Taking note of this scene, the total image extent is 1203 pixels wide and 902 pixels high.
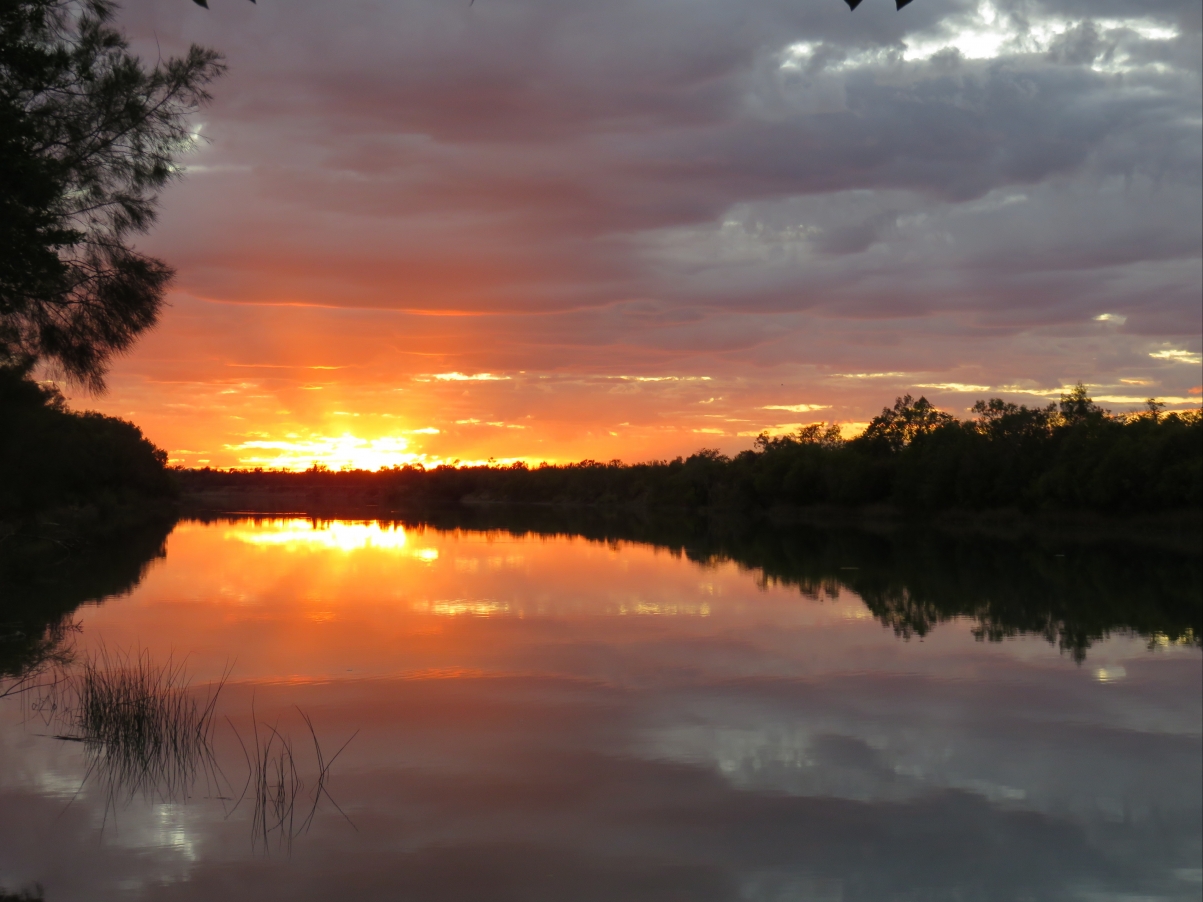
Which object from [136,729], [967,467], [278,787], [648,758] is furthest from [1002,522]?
[278,787]

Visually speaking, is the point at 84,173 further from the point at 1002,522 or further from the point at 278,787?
the point at 1002,522

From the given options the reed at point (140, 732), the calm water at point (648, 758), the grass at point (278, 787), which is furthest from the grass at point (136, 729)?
the grass at point (278, 787)

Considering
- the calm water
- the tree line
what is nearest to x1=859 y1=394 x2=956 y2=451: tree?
the tree line

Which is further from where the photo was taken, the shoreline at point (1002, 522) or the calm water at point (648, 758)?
the shoreline at point (1002, 522)

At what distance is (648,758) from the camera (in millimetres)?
9922

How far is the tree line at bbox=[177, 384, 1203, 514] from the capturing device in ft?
159

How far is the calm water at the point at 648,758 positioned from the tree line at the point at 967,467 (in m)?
29.4

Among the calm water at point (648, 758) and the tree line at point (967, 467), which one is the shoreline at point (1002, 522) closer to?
the tree line at point (967, 467)

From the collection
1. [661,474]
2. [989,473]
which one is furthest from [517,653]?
[661,474]

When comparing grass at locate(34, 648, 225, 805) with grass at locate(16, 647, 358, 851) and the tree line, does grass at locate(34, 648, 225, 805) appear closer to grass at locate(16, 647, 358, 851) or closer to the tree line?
grass at locate(16, 647, 358, 851)

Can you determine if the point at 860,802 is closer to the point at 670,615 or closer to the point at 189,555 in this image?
the point at 670,615

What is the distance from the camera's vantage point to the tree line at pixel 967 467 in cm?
4831

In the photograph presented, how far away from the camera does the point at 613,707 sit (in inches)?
477

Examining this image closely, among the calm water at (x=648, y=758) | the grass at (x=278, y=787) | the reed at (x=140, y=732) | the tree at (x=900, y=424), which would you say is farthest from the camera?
the tree at (x=900, y=424)
